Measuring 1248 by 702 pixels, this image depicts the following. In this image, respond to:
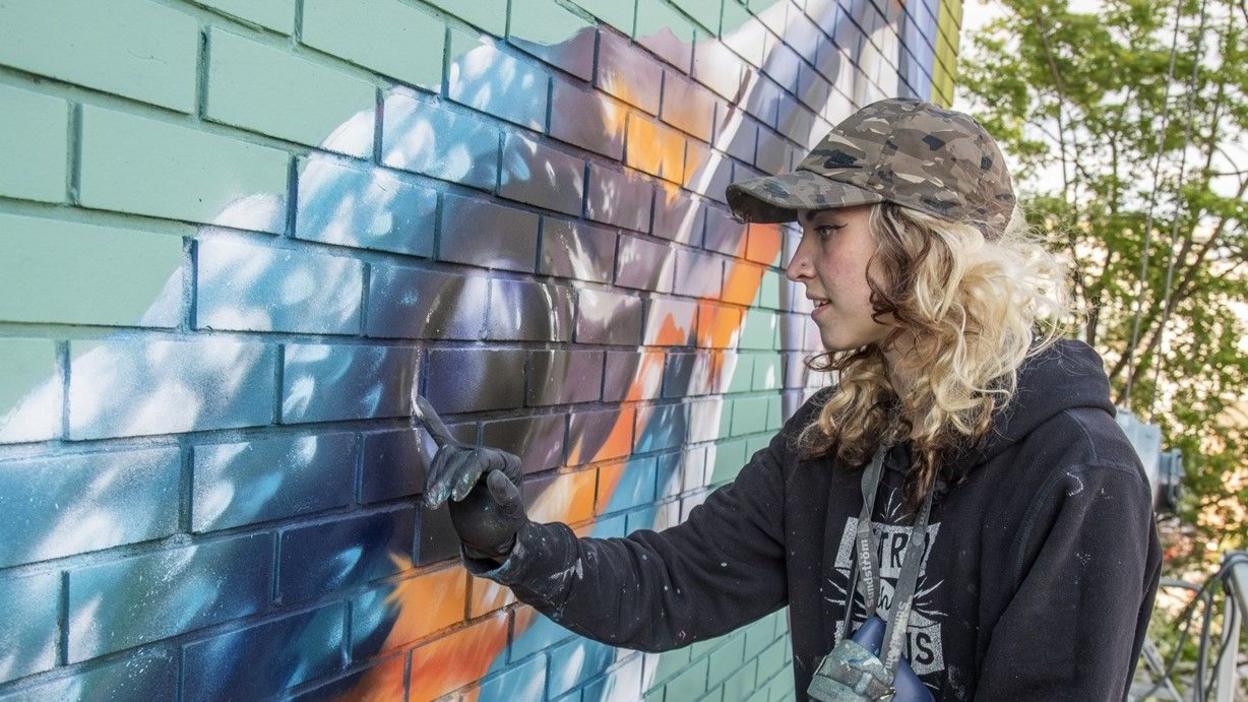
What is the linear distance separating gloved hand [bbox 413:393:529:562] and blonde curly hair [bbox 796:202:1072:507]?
78cm

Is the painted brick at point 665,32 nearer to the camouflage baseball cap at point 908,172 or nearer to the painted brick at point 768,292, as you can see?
the camouflage baseball cap at point 908,172

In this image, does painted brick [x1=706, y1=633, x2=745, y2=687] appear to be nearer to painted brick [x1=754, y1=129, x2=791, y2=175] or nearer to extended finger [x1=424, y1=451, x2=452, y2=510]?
painted brick [x1=754, y1=129, x2=791, y2=175]

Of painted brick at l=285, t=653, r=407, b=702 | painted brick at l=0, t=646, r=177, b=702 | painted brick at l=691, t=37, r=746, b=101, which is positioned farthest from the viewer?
painted brick at l=691, t=37, r=746, b=101

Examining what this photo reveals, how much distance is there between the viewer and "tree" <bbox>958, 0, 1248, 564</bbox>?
36.2 ft

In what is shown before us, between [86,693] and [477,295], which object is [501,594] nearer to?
[477,295]

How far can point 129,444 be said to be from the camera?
125 centimetres

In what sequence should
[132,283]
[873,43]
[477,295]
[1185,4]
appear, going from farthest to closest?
[1185,4], [873,43], [477,295], [132,283]

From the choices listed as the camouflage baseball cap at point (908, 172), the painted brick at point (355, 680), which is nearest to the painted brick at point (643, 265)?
the camouflage baseball cap at point (908, 172)

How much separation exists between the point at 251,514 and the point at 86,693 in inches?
12.1

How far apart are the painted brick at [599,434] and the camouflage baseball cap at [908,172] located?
0.64 metres

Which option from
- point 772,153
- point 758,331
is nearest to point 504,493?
point 758,331

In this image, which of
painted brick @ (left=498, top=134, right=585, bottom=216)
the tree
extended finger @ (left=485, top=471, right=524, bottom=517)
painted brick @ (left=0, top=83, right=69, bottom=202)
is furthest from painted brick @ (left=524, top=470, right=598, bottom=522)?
the tree

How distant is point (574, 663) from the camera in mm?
2344

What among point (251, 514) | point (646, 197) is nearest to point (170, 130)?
point (251, 514)
